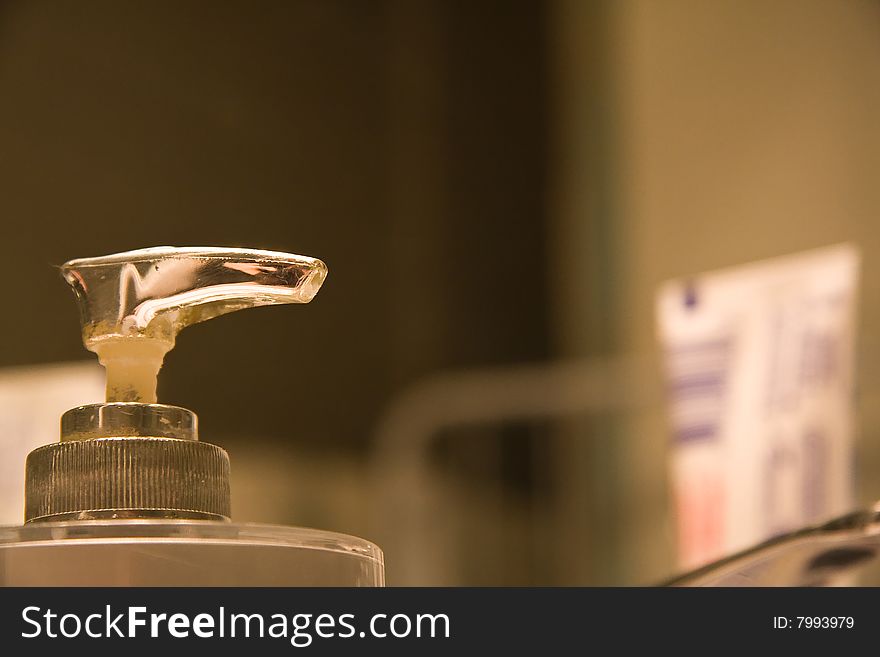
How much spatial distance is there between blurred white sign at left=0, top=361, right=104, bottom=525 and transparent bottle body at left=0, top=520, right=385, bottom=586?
0.09 meters

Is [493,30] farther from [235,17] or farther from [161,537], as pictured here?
[161,537]

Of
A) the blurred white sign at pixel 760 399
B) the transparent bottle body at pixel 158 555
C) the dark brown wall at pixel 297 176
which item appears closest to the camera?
the transparent bottle body at pixel 158 555

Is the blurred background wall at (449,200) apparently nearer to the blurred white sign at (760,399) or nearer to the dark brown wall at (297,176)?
the dark brown wall at (297,176)

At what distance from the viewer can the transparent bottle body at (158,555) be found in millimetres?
142

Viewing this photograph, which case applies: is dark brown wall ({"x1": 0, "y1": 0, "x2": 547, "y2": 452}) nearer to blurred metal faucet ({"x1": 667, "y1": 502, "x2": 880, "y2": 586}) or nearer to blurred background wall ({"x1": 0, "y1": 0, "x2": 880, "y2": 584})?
blurred background wall ({"x1": 0, "y1": 0, "x2": 880, "y2": 584})

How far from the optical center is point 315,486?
0.93 m

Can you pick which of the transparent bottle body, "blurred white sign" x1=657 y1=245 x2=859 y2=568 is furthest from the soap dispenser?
"blurred white sign" x1=657 y1=245 x2=859 y2=568

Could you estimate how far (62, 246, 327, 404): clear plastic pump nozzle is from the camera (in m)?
0.17

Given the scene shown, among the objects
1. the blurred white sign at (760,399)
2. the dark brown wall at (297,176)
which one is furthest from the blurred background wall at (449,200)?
the blurred white sign at (760,399)

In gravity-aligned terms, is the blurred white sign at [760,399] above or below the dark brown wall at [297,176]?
below

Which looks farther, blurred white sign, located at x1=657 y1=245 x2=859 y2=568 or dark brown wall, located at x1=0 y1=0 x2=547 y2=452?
dark brown wall, located at x1=0 y1=0 x2=547 y2=452

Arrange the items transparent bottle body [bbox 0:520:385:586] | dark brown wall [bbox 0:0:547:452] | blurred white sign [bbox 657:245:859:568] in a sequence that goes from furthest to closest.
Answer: dark brown wall [bbox 0:0:547:452] → blurred white sign [bbox 657:245:859:568] → transparent bottle body [bbox 0:520:385:586]

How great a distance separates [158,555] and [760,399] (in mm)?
166

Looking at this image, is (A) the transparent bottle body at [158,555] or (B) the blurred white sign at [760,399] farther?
(B) the blurred white sign at [760,399]
